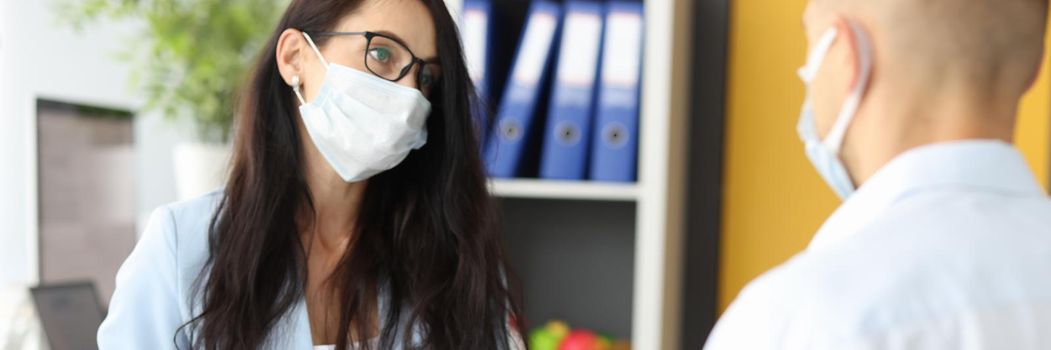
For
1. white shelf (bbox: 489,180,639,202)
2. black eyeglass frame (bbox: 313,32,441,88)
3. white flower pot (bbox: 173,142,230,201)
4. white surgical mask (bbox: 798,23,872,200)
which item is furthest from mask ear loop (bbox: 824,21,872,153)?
white flower pot (bbox: 173,142,230,201)

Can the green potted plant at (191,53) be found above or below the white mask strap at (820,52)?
above

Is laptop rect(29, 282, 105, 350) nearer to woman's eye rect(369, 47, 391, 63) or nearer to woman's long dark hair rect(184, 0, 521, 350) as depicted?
woman's long dark hair rect(184, 0, 521, 350)

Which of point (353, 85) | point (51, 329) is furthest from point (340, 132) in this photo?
point (51, 329)

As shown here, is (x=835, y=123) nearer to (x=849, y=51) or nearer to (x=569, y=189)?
(x=849, y=51)

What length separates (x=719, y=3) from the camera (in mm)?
2061

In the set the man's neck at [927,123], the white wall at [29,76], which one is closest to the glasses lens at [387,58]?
the man's neck at [927,123]

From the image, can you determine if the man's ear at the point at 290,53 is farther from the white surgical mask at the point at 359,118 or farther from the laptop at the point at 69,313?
the laptop at the point at 69,313

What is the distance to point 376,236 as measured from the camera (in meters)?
1.58

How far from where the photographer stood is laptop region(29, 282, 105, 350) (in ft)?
5.35

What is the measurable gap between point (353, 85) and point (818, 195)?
3.16 feet

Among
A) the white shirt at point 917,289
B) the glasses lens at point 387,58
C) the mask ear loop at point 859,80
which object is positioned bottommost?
the white shirt at point 917,289

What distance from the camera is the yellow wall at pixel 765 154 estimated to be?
1992 mm

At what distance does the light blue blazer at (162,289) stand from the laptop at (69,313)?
0.35 m

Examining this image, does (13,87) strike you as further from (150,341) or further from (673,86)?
(673,86)
